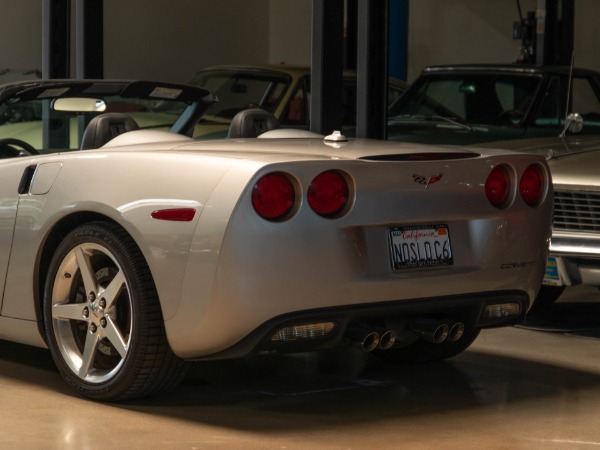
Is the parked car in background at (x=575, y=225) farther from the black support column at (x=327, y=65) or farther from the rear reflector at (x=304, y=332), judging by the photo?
the rear reflector at (x=304, y=332)

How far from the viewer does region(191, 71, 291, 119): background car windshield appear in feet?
36.1

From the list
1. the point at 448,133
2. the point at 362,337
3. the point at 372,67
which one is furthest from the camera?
the point at 448,133

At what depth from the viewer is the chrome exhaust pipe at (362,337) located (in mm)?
4516

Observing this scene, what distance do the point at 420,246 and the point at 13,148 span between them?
2145mm

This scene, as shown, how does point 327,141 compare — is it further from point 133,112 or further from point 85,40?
point 85,40

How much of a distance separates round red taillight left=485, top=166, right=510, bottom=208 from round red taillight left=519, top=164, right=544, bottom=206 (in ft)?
0.33

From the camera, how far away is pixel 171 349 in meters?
4.47

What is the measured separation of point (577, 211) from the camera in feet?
Answer: 20.9

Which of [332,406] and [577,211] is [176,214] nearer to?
[332,406]

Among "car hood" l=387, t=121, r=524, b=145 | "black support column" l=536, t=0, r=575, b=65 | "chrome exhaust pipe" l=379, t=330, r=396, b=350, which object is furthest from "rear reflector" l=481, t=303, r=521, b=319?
"black support column" l=536, t=0, r=575, b=65

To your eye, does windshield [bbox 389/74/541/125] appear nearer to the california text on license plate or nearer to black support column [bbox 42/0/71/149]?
black support column [bbox 42/0/71/149]

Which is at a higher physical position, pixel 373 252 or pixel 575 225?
pixel 373 252

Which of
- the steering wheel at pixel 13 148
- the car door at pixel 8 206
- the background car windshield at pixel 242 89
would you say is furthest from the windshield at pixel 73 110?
the background car windshield at pixel 242 89

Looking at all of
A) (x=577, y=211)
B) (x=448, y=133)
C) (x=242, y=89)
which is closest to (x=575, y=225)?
(x=577, y=211)
